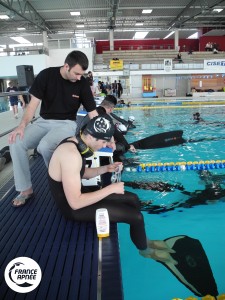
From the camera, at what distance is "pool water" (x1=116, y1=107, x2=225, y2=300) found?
2607 millimetres

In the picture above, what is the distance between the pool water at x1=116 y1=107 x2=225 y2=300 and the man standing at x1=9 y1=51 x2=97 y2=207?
1325 millimetres

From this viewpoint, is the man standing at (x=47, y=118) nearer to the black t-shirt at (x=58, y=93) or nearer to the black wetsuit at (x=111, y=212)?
the black t-shirt at (x=58, y=93)

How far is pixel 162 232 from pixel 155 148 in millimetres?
3692

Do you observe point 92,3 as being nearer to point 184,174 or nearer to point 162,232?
point 184,174

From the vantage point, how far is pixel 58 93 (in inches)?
124

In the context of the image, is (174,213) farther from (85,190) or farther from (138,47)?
(138,47)

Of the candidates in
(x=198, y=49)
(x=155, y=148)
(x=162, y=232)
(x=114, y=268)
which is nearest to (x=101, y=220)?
(x=114, y=268)

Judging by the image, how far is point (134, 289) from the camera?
2.60 m

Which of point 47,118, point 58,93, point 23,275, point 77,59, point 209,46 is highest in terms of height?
point 209,46

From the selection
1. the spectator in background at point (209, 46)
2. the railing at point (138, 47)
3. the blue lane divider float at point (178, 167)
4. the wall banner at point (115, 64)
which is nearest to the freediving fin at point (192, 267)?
the blue lane divider float at point (178, 167)

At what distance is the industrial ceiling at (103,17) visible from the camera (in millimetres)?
18578

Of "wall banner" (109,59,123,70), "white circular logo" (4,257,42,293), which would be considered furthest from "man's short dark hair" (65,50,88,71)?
"wall banner" (109,59,123,70)

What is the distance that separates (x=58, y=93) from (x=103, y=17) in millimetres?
21602

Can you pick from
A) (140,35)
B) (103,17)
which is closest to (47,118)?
(103,17)
